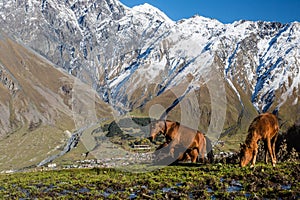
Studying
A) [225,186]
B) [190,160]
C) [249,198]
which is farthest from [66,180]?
[249,198]

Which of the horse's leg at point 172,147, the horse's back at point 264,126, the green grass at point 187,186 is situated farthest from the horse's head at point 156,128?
the horse's back at point 264,126

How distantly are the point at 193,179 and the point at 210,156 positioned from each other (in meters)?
17.7

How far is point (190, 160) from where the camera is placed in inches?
1406

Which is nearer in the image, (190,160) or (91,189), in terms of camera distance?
(91,189)

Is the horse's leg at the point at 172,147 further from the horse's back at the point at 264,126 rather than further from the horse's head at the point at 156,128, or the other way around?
the horse's back at the point at 264,126

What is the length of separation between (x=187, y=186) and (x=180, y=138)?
11.6m

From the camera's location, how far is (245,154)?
86.2 feet

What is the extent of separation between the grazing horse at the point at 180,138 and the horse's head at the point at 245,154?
26.6ft

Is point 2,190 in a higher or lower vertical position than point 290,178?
lower

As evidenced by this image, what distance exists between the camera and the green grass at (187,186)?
792 inches

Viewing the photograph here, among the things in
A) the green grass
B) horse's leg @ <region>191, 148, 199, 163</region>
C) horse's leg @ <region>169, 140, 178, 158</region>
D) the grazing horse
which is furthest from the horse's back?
horse's leg @ <region>191, 148, 199, 163</region>

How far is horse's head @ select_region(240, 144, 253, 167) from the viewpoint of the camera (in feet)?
85.9

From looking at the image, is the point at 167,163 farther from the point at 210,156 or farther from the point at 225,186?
the point at 225,186

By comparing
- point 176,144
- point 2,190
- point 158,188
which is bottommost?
point 2,190
